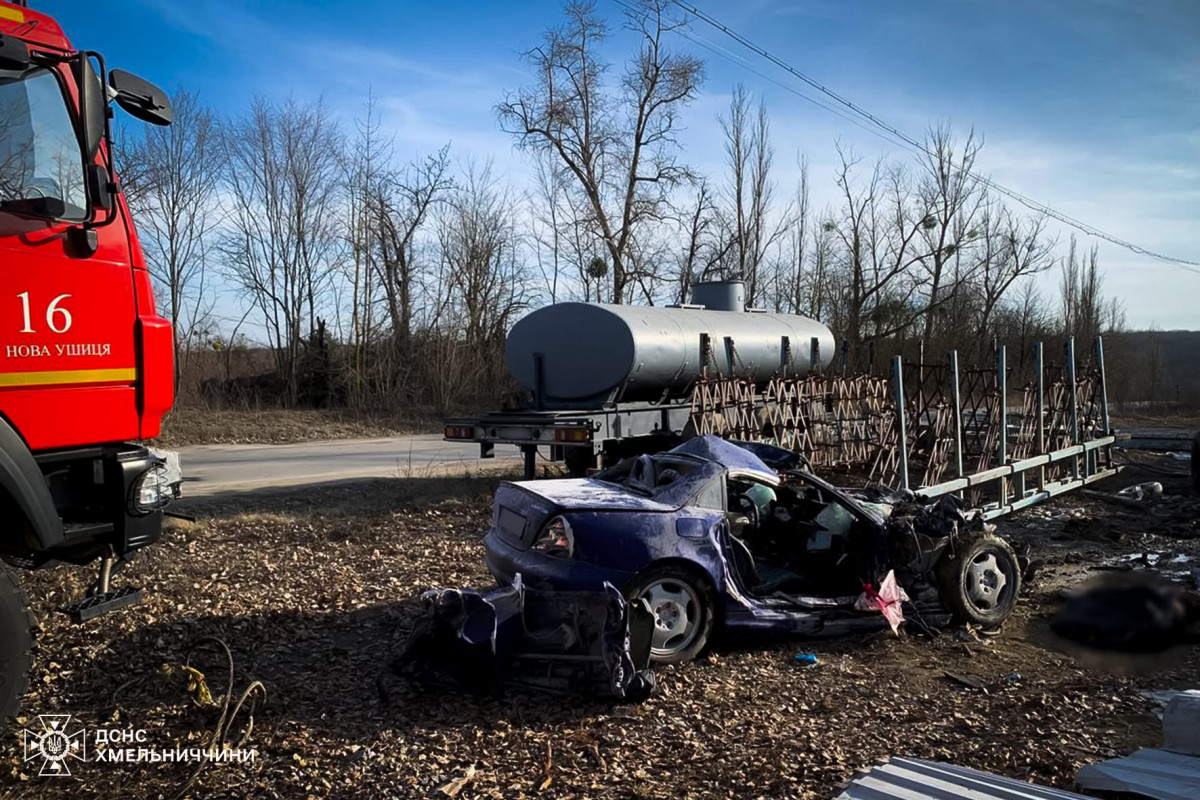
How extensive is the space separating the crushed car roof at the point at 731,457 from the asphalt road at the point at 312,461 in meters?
8.12

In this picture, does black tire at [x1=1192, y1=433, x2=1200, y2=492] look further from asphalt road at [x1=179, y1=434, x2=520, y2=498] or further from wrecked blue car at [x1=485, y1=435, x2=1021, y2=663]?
asphalt road at [x1=179, y1=434, x2=520, y2=498]

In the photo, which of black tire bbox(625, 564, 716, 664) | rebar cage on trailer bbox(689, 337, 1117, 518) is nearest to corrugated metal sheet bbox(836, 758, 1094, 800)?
black tire bbox(625, 564, 716, 664)

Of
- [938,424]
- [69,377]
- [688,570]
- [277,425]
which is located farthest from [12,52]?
[277,425]

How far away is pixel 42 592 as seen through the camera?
6.48m

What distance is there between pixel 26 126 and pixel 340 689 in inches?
133

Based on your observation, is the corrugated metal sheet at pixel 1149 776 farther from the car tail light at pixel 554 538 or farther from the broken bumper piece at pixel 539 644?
the car tail light at pixel 554 538

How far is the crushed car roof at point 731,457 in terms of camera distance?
589 centimetres

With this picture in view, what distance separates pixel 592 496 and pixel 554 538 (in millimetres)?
435

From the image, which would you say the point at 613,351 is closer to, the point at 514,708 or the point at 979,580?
the point at 979,580

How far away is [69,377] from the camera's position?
14.4ft

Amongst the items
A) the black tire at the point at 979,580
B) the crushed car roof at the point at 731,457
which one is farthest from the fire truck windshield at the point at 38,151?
the black tire at the point at 979,580

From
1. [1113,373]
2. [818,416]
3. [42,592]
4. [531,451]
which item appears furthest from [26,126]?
[1113,373]

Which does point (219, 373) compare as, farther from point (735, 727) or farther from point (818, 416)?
point (735, 727)

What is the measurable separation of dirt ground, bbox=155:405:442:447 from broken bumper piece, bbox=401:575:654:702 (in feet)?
52.1
